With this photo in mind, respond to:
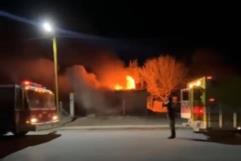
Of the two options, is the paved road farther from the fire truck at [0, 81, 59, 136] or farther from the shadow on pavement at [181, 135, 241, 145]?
the fire truck at [0, 81, 59, 136]

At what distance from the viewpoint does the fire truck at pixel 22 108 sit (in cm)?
2469

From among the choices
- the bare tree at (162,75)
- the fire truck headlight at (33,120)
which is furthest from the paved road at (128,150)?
the bare tree at (162,75)

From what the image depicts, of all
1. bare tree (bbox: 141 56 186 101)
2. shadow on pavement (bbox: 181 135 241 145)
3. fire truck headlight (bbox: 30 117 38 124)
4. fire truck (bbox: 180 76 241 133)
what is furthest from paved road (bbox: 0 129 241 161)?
bare tree (bbox: 141 56 186 101)

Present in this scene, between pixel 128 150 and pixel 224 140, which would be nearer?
pixel 128 150

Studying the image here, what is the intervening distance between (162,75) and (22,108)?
61824 mm

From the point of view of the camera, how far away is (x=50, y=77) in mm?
70688

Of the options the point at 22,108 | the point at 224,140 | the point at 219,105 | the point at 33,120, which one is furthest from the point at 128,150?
the point at 33,120

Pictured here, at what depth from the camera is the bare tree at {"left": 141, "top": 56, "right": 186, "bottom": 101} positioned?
84312mm

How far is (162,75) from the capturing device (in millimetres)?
86750

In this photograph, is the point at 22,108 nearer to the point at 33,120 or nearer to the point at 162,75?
the point at 33,120

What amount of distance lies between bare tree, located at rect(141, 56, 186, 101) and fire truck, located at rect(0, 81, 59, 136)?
5451 centimetres

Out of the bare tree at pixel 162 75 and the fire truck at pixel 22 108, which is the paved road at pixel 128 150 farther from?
the bare tree at pixel 162 75

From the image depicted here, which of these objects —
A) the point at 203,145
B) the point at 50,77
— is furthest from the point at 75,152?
the point at 50,77

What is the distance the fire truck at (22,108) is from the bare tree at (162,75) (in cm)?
5451
